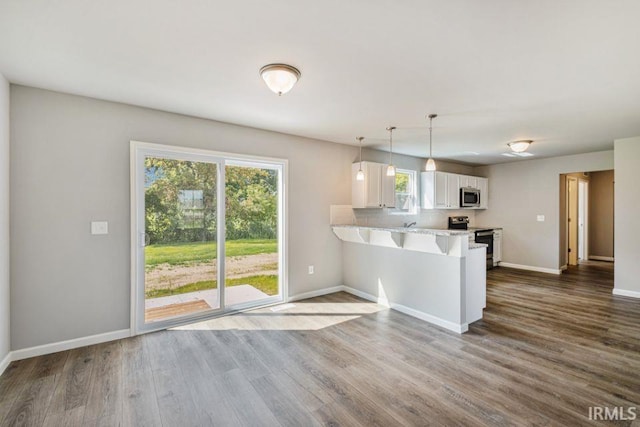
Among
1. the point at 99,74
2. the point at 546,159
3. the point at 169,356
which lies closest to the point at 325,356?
the point at 169,356

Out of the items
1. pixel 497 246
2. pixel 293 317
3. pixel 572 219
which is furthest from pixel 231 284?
pixel 572 219

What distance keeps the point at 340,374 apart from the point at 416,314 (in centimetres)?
165

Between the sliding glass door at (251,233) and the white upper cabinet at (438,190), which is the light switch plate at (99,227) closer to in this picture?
the sliding glass door at (251,233)

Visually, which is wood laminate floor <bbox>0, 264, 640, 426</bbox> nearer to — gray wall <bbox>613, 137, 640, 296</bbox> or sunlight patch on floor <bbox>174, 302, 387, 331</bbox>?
sunlight patch on floor <bbox>174, 302, 387, 331</bbox>

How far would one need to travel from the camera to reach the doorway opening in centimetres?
716

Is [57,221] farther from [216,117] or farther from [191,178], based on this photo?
[216,117]

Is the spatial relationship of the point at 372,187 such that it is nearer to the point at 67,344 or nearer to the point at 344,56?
the point at 344,56

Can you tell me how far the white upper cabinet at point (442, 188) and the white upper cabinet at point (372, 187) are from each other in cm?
138

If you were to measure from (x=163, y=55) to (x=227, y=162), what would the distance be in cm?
178

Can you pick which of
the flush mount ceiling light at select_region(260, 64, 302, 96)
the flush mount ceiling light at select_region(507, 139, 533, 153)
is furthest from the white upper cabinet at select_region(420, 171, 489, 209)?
the flush mount ceiling light at select_region(260, 64, 302, 96)

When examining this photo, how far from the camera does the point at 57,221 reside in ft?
9.29

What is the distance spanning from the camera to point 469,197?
6867mm

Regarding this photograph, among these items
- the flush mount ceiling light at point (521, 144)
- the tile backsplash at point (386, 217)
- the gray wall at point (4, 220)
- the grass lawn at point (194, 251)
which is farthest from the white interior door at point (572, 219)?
the gray wall at point (4, 220)

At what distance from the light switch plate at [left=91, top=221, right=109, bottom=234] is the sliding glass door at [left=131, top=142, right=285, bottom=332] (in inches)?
9.5
